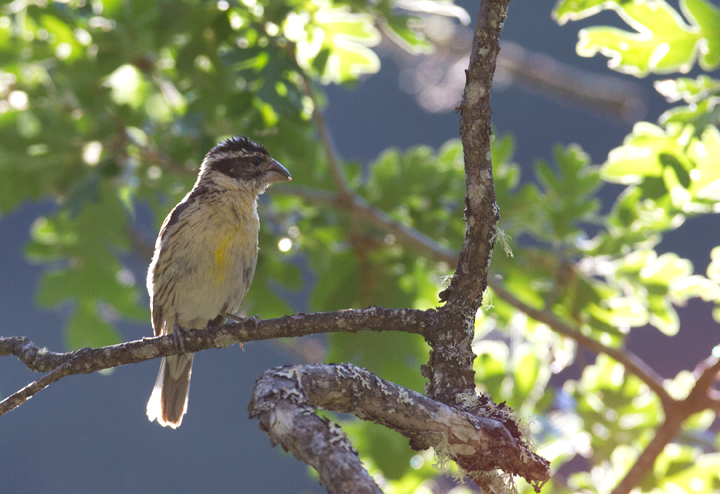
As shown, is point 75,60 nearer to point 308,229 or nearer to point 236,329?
point 308,229

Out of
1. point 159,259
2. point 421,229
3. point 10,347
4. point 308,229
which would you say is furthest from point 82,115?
point 10,347

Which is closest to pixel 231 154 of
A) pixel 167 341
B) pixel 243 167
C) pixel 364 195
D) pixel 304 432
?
pixel 243 167

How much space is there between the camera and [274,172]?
12.4 ft

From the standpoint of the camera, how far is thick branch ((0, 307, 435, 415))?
5.89 ft

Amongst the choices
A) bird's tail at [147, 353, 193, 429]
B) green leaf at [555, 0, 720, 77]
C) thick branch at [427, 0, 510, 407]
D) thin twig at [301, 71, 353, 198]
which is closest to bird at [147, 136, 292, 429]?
bird's tail at [147, 353, 193, 429]

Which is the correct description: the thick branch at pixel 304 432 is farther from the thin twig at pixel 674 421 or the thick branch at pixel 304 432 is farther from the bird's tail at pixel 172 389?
the thin twig at pixel 674 421

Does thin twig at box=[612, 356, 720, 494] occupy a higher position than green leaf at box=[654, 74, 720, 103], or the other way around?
green leaf at box=[654, 74, 720, 103]

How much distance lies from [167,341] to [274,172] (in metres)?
1.99

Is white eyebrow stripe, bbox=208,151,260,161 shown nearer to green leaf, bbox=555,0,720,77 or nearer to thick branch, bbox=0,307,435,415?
green leaf, bbox=555,0,720,77

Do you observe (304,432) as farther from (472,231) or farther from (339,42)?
(339,42)

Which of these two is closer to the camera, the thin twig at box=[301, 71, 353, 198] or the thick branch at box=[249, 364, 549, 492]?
the thick branch at box=[249, 364, 549, 492]

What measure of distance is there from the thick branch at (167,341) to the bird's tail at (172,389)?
5.17 feet

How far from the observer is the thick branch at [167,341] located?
5.89 feet

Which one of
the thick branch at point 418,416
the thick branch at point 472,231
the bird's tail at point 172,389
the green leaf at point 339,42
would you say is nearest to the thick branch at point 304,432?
the thick branch at point 418,416
